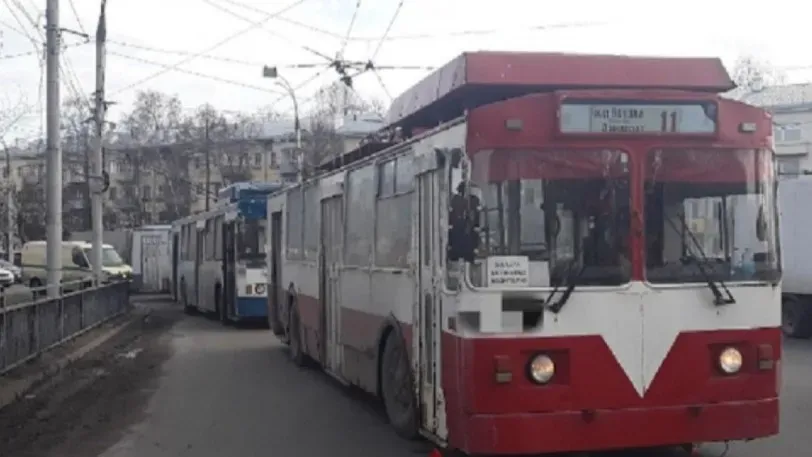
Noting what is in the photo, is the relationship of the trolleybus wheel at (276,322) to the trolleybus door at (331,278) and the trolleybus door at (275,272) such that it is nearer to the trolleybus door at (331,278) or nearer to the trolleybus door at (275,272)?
the trolleybus door at (275,272)

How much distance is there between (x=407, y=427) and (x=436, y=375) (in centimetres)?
135

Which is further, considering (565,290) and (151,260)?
(151,260)

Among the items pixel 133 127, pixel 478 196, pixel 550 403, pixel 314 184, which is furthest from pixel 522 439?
pixel 133 127

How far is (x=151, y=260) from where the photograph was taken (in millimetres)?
49562

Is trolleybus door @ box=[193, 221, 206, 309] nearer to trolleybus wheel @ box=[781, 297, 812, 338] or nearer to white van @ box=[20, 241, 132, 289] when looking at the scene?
white van @ box=[20, 241, 132, 289]

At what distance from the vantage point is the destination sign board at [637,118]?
8.02 meters

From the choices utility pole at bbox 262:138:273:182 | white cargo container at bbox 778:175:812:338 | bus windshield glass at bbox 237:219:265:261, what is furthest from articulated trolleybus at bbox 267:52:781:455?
utility pole at bbox 262:138:273:182

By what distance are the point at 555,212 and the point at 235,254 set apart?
720 inches

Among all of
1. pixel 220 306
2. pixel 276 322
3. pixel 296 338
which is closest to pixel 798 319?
pixel 276 322

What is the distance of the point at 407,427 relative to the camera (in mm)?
9977

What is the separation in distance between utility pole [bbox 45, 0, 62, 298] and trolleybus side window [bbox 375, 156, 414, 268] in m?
10.6

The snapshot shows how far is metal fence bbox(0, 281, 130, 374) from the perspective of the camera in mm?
14852

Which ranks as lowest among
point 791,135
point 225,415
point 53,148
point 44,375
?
point 225,415

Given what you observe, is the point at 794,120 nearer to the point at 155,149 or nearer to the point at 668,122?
the point at 155,149
